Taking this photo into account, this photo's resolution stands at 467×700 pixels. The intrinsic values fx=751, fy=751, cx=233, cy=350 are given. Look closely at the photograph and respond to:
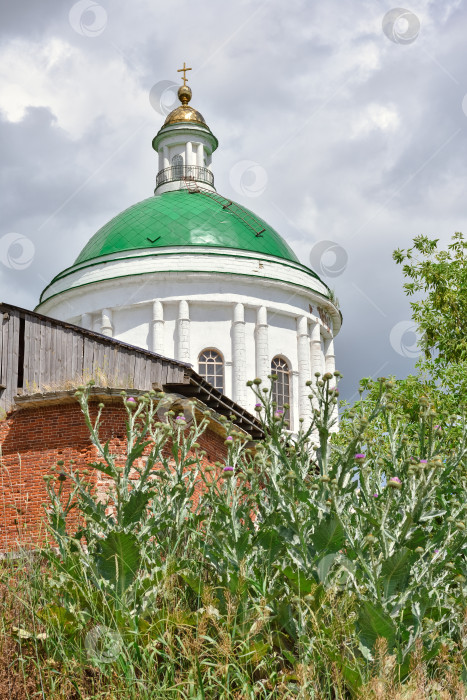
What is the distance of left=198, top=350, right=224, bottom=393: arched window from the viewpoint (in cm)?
2491

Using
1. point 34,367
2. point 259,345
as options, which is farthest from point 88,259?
point 34,367

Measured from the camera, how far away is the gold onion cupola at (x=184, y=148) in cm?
3206

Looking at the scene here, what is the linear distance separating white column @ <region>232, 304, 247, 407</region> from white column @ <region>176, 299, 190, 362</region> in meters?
1.56

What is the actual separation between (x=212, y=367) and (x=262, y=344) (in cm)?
189

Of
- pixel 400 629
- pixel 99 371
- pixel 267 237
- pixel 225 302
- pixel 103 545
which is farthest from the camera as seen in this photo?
pixel 267 237

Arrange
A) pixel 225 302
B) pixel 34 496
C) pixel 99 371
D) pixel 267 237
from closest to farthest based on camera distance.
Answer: pixel 34 496
pixel 99 371
pixel 225 302
pixel 267 237

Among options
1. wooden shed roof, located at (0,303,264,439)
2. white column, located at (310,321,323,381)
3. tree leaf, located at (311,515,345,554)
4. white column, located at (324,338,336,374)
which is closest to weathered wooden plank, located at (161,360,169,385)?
wooden shed roof, located at (0,303,264,439)

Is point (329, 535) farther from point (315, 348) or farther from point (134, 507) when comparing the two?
point (315, 348)

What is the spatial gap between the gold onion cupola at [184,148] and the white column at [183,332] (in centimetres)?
871

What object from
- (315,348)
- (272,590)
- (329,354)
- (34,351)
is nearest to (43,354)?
(34,351)

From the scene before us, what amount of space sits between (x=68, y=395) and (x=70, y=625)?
24.5 ft

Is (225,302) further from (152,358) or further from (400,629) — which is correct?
(400,629)

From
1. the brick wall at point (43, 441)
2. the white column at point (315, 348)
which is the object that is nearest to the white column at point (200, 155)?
the white column at point (315, 348)

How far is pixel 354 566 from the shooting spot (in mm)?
4090
